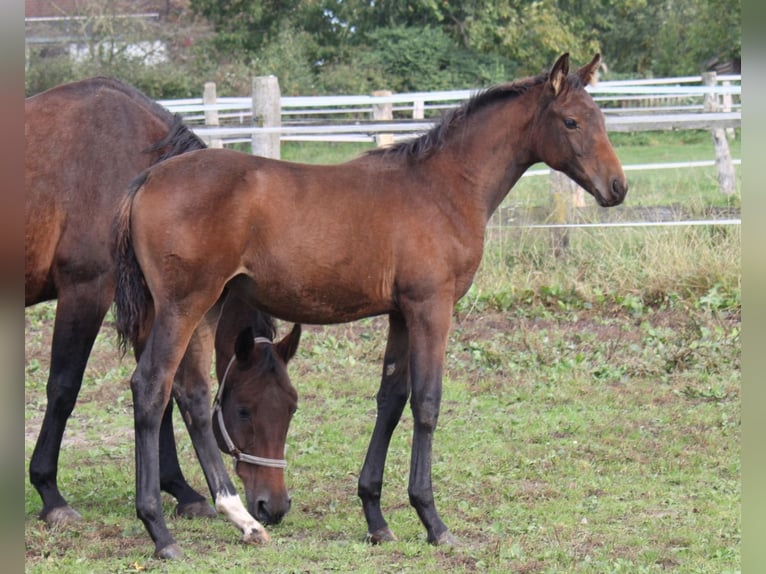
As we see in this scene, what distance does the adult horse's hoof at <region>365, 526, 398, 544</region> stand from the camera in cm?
430

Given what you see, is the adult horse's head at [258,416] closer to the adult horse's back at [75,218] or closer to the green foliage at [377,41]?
the adult horse's back at [75,218]

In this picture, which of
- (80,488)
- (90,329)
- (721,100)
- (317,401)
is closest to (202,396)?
(90,329)

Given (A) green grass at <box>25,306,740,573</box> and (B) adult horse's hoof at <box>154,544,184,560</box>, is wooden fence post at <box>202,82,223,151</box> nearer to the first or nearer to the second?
(A) green grass at <box>25,306,740,573</box>

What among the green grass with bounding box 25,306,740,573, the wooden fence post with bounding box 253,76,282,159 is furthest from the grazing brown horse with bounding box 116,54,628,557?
the wooden fence post with bounding box 253,76,282,159

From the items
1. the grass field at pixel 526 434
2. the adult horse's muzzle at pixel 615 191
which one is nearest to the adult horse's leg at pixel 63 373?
the grass field at pixel 526 434

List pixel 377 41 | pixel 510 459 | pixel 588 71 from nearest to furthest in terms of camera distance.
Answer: pixel 588 71 → pixel 510 459 → pixel 377 41

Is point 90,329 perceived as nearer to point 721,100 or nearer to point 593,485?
point 593,485

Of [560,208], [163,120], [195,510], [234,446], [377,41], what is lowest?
[195,510]

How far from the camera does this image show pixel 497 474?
Result: 5.33 meters

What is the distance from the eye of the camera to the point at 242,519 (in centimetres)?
421

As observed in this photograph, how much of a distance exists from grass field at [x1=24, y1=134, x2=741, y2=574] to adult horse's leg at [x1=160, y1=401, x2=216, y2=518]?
0.38 ft

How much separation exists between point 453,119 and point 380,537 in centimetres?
187

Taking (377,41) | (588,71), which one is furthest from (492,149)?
(377,41)

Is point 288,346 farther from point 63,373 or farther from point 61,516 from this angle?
point 61,516
